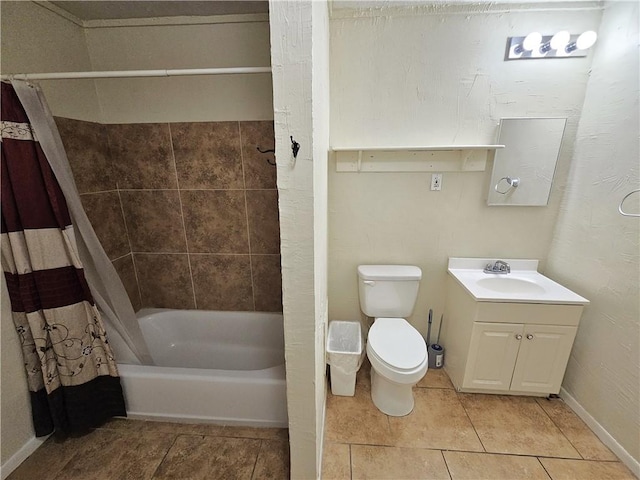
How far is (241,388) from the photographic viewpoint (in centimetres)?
141

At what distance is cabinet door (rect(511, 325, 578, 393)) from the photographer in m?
1.53

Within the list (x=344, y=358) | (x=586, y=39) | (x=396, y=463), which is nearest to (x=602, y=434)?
(x=396, y=463)

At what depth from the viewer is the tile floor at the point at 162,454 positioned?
4.15 feet

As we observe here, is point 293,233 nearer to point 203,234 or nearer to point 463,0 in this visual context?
point 203,234

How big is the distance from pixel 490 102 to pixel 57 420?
2.98m

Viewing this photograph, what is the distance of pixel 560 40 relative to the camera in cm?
148

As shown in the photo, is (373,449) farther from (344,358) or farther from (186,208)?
(186,208)

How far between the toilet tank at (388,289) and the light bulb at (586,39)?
1.54m

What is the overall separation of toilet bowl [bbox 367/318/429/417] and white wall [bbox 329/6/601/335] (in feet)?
1.38

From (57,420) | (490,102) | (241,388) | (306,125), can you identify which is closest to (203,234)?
(241,388)

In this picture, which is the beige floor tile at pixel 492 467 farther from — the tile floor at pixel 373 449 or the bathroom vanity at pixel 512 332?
the bathroom vanity at pixel 512 332

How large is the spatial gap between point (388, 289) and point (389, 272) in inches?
4.5

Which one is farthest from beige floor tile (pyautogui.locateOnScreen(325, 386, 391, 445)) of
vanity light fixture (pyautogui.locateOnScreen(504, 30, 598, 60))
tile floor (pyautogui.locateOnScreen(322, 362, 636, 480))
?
vanity light fixture (pyautogui.locateOnScreen(504, 30, 598, 60))

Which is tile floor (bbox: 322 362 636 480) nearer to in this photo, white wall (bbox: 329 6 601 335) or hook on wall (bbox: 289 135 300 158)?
white wall (bbox: 329 6 601 335)
